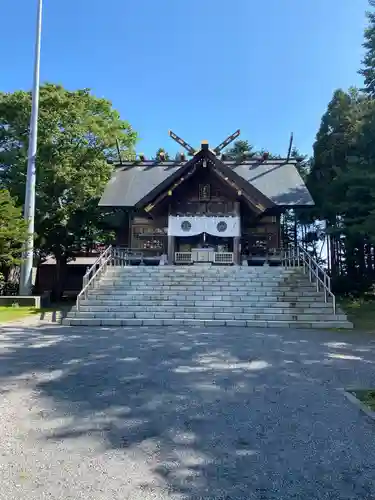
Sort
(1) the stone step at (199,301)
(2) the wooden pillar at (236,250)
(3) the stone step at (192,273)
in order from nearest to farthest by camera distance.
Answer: (1) the stone step at (199,301), (3) the stone step at (192,273), (2) the wooden pillar at (236,250)

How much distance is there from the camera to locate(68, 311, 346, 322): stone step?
10.6 m

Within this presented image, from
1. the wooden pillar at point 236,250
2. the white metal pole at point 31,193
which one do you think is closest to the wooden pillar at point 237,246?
the wooden pillar at point 236,250

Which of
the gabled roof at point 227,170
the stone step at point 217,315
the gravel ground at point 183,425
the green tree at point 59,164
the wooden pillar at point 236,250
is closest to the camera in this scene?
the gravel ground at point 183,425

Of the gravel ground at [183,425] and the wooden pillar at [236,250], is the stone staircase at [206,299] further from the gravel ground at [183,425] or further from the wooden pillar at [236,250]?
the gravel ground at [183,425]

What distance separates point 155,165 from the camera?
2453 centimetres

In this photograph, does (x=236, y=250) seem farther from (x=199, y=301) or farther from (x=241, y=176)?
(x=199, y=301)

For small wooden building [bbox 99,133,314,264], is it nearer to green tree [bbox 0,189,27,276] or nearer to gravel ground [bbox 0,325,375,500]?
green tree [bbox 0,189,27,276]

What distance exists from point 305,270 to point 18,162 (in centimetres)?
1447

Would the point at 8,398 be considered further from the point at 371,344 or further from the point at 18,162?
the point at 18,162

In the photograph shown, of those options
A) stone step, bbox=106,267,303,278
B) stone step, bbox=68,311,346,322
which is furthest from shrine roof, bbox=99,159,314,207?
stone step, bbox=68,311,346,322

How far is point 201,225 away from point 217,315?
8.72 m

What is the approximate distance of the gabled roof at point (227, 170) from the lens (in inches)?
742

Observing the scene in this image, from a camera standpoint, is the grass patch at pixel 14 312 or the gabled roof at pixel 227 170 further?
the gabled roof at pixel 227 170

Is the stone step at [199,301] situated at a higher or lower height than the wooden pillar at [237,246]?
lower
